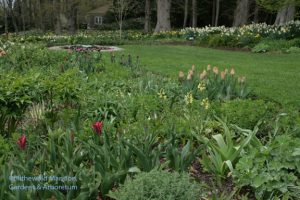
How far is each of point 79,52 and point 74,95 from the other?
5519mm

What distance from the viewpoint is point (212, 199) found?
3.12m

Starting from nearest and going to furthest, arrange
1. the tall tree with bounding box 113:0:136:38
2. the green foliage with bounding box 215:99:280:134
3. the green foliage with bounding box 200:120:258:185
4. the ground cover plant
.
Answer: the ground cover plant → the green foliage with bounding box 200:120:258:185 → the green foliage with bounding box 215:99:280:134 → the tall tree with bounding box 113:0:136:38

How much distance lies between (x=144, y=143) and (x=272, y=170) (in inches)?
43.9

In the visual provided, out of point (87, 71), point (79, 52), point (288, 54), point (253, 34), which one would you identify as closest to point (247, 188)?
point (87, 71)

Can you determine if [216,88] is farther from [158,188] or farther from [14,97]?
[158,188]

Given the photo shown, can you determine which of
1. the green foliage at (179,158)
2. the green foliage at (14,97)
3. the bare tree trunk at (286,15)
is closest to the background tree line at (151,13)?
the bare tree trunk at (286,15)

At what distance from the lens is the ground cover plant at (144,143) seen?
9.62 ft

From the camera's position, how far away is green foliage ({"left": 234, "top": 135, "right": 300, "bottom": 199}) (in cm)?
321

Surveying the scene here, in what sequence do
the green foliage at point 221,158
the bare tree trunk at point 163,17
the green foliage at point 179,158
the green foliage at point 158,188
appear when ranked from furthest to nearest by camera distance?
the bare tree trunk at point 163,17
the green foliage at point 221,158
the green foliage at point 179,158
the green foliage at point 158,188

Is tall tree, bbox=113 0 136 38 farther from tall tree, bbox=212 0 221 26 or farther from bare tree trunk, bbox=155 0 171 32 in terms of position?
tall tree, bbox=212 0 221 26

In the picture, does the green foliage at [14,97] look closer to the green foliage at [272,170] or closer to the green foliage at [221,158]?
the green foliage at [221,158]

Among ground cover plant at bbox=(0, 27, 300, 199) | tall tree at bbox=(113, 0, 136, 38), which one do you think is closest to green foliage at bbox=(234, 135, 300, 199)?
ground cover plant at bbox=(0, 27, 300, 199)

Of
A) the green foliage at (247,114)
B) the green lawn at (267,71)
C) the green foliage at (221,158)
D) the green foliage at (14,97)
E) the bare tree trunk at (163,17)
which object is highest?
the bare tree trunk at (163,17)

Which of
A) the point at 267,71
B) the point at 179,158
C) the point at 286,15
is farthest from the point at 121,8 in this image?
the point at 179,158
